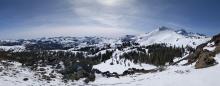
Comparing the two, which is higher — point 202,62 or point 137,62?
point 202,62

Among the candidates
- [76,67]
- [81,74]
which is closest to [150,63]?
[76,67]

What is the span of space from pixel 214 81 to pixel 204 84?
187 centimetres

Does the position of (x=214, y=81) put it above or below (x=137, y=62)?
above

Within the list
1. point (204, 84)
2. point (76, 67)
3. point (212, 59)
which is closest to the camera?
point (204, 84)

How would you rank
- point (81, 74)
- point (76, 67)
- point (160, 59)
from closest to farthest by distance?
point (81, 74) → point (76, 67) → point (160, 59)

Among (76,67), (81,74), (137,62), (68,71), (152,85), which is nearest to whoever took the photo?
(152,85)

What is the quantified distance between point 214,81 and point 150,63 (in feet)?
420

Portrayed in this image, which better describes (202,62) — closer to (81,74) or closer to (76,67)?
(81,74)

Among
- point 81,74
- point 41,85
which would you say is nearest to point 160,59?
point 81,74

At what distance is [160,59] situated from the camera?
16062cm

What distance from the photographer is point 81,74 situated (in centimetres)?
8688

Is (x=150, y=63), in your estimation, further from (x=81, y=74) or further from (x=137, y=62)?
(x=81, y=74)

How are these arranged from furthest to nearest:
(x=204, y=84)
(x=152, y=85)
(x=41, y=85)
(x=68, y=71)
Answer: (x=68, y=71), (x=41, y=85), (x=152, y=85), (x=204, y=84)

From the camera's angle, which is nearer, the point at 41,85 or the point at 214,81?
the point at 214,81
